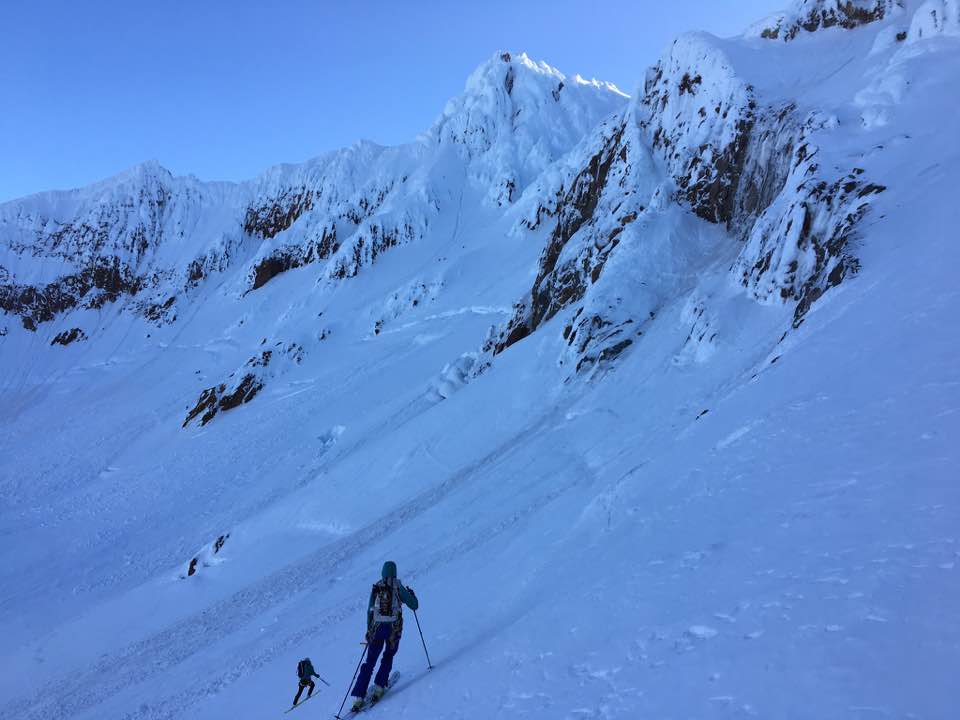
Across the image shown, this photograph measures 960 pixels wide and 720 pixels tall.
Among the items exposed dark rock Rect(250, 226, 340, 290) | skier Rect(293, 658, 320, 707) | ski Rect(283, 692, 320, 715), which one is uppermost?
exposed dark rock Rect(250, 226, 340, 290)

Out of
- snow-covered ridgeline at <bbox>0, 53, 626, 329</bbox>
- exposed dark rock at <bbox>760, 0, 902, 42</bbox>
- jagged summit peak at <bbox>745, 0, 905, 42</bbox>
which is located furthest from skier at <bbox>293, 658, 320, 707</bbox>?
snow-covered ridgeline at <bbox>0, 53, 626, 329</bbox>

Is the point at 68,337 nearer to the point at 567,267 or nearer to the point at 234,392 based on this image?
the point at 234,392

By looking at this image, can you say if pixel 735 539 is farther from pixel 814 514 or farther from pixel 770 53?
pixel 770 53

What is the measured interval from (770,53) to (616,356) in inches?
784

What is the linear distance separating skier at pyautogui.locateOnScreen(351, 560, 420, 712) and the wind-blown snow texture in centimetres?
54

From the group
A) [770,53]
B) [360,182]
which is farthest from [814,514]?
[360,182]

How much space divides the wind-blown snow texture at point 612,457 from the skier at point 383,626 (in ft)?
1.78

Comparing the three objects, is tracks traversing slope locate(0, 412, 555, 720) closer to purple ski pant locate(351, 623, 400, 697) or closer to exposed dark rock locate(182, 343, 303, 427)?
purple ski pant locate(351, 623, 400, 697)

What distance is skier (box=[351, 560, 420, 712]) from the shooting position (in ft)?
25.6

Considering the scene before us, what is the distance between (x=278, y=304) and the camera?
66812 mm

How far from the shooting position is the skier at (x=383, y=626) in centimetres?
781

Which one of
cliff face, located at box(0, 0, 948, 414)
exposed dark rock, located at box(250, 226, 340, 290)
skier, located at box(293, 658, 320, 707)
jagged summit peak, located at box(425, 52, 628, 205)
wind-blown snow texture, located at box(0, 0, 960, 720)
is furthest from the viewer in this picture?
exposed dark rock, located at box(250, 226, 340, 290)

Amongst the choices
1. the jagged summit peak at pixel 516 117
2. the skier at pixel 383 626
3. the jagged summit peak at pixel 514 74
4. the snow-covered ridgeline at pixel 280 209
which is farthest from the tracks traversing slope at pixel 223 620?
the jagged summit peak at pixel 514 74

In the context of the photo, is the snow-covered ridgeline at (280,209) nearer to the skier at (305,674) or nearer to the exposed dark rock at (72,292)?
the exposed dark rock at (72,292)
